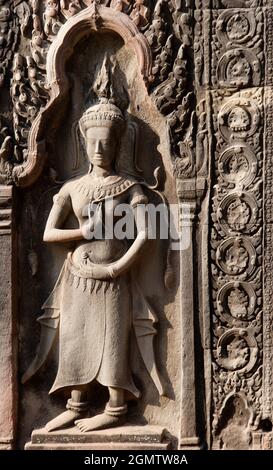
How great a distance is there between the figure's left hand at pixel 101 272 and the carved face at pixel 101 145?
78cm

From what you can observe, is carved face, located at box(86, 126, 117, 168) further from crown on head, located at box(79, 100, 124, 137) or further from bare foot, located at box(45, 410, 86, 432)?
bare foot, located at box(45, 410, 86, 432)

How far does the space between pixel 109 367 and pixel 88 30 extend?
258cm

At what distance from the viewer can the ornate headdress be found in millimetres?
7719

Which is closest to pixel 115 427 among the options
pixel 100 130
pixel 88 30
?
pixel 100 130

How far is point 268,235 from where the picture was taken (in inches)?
303

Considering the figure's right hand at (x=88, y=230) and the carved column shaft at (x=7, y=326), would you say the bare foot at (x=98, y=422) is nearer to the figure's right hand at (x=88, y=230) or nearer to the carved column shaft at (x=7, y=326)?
the carved column shaft at (x=7, y=326)

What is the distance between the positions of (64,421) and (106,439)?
1.16ft

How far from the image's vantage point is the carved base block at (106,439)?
7660 mm

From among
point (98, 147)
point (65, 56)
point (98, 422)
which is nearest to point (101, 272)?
point (98, 147)

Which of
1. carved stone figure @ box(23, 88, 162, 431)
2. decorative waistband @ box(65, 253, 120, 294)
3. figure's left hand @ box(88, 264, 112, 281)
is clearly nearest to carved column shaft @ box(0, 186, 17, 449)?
carved stone figure @ box(23, 88, 162, 431)

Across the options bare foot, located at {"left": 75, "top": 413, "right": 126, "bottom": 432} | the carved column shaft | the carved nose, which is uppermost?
the carved nose

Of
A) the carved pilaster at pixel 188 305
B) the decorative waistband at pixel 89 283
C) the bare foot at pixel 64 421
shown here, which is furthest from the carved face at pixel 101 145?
the bare foot at pixel 64 421

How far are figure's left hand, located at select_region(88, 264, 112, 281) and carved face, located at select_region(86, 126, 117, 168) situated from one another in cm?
78
